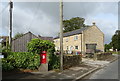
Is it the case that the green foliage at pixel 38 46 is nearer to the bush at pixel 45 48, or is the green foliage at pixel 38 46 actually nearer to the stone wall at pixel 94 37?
the bush at pixel 45 48

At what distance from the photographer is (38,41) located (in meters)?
13.5

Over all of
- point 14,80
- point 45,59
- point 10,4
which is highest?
point 10,4

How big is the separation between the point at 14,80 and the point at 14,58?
407 cm

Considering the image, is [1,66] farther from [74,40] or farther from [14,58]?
[74,40]

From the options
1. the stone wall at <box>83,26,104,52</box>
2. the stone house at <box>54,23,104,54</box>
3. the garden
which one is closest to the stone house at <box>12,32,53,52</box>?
the garden

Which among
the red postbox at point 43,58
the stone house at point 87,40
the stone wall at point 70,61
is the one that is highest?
the stone house at point 87,40

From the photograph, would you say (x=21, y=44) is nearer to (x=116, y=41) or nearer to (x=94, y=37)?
(x=94, y=37)

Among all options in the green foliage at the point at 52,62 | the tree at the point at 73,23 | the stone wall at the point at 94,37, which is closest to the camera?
the green foliage at the point at 52,62

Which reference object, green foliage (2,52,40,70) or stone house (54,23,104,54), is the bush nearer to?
green foliage (2,52,40,70)

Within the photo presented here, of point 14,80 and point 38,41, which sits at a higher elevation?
point 38,41

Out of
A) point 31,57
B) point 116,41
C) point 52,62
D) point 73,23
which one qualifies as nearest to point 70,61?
point 52,62

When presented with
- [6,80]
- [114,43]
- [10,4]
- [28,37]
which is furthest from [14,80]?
[114,43]

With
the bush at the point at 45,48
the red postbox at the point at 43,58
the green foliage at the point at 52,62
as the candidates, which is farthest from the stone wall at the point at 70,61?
the red postbox at the point at 43,58

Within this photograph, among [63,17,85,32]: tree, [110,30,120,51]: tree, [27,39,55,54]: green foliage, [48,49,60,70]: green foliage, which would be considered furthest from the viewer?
[110,30,120,51]: tree
